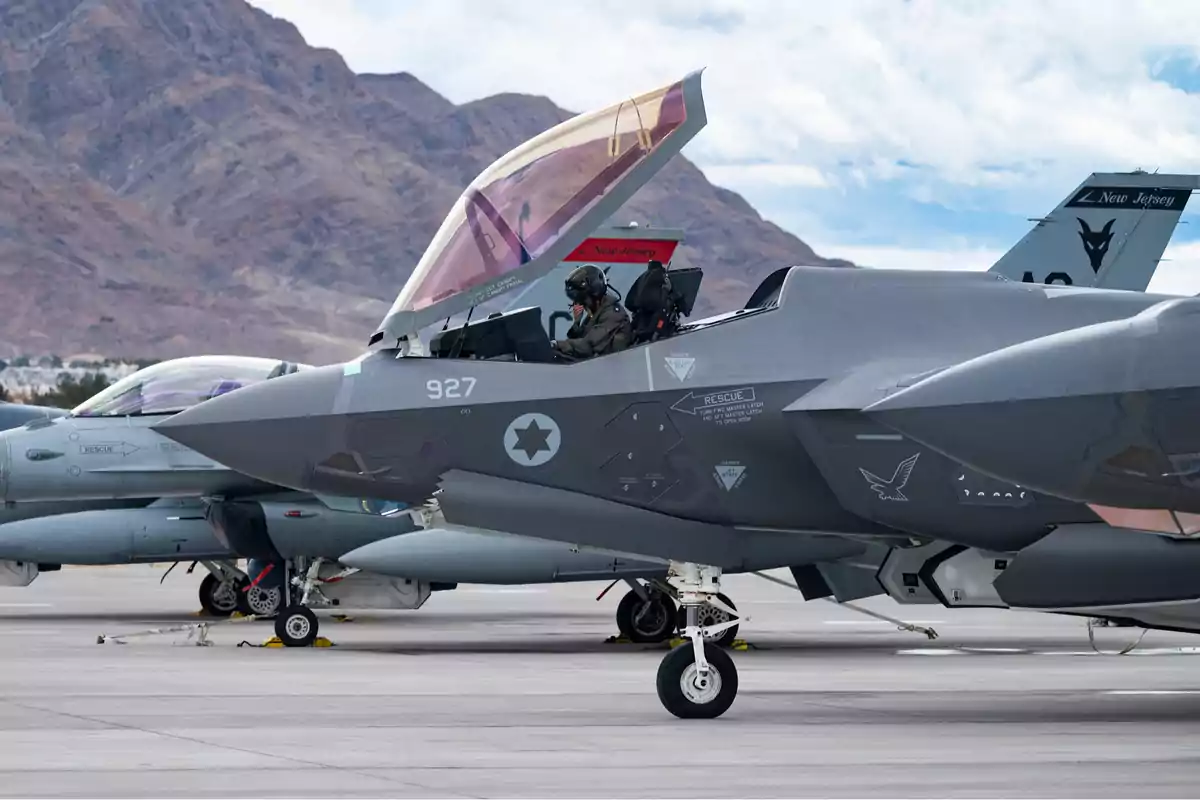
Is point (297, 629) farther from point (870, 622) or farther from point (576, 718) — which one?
point (870, 622)

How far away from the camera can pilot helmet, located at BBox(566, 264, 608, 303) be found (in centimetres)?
1295

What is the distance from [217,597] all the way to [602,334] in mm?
13066

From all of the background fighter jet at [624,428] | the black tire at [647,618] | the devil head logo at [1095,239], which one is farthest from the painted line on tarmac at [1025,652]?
the background fighter jet at [624,428]

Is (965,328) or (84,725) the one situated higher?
(965,328)

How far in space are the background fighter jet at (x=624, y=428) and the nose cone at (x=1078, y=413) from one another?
1760 mm

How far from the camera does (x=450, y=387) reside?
40.7ft

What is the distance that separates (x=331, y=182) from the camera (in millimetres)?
193625

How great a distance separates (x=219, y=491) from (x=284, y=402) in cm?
943

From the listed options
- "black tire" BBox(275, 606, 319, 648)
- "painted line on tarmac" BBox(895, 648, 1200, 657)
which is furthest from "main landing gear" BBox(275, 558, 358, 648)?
"painted line on tarmac" BBox(895, 648, 1200, 657)

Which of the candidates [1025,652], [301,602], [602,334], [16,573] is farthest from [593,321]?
[16,573]

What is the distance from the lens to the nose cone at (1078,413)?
9.91 meters

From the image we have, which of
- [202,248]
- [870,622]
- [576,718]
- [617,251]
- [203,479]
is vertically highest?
[202,248]

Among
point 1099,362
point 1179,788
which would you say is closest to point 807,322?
point 1099,362

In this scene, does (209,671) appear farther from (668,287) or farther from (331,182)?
(331,182)
